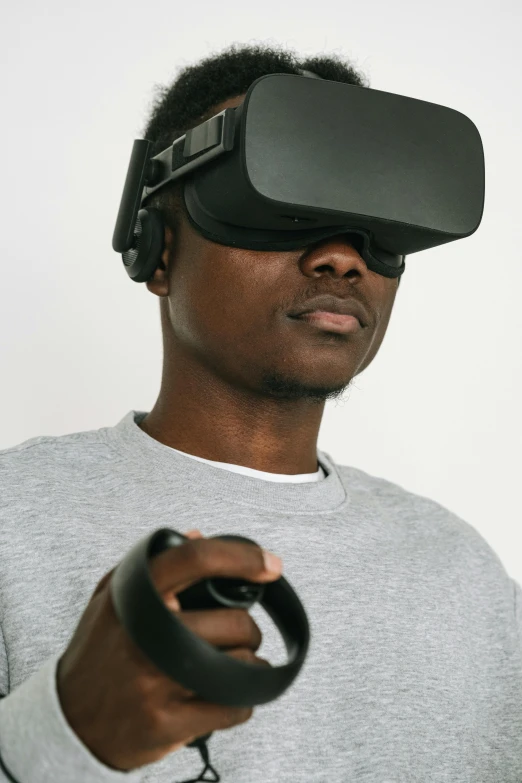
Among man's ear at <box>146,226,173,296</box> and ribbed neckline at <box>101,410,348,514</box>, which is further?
man's ear at <box>146,226,173,296</box>

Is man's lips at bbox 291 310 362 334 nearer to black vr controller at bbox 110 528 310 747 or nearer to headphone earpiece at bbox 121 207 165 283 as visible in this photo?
headphone earpiece at bbox 121 207 165 283

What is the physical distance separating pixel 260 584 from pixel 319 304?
627mm

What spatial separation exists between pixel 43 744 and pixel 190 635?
0.23 meters

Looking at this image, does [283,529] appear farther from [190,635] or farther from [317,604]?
[190,635]

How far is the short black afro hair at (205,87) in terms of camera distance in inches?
60.7

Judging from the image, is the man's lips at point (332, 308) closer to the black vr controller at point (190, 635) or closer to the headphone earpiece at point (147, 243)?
the headphone earpiece at point (147, 243)

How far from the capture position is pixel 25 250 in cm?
204

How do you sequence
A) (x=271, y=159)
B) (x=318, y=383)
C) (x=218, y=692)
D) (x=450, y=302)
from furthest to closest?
(x=450, y=302), (x=318, y=383), (x=271, y=159), (x=218, y=692)

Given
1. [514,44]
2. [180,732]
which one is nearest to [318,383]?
[180,732]

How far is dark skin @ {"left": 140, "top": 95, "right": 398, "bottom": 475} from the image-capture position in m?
1.37

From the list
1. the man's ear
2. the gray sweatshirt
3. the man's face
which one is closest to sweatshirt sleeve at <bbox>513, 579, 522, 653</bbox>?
the gray sweatshirt

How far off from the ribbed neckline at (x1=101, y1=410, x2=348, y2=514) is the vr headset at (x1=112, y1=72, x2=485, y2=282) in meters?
0.33

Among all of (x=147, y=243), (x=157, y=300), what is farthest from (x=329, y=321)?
(x=157, y=300)

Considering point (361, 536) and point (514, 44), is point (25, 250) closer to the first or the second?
point (361, 536)
